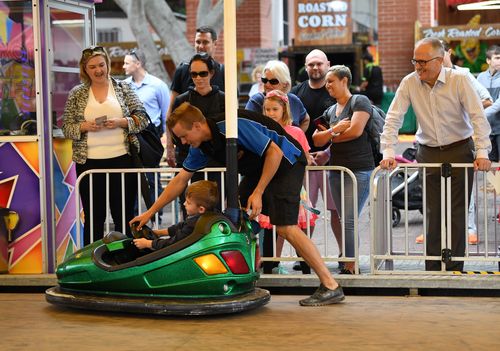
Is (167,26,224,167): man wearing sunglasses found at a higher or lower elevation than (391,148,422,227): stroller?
higher

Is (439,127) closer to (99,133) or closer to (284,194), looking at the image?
(284,194)

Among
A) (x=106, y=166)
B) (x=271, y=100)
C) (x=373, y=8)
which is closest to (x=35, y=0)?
(x=106, y=166)

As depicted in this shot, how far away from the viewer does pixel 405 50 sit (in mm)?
25766

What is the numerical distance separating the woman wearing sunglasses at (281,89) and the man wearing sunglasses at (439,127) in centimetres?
84

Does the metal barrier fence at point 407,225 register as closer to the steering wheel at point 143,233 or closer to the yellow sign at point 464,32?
A: the steering wheel at point 143,233

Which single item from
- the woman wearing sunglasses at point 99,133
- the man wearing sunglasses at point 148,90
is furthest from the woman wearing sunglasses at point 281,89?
the man wearing sunglasses at point 148,90

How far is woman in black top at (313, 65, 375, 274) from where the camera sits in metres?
8.47

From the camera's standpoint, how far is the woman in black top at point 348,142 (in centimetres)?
847

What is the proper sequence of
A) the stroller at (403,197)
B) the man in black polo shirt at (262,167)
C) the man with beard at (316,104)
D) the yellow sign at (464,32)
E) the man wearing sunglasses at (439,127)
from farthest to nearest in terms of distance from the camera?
the yellow sign at (464,32) → the stroller at (403,197) → the man with beard at (316,104) → the man wearing sunglasses at (439,127) → the man in black polo shirt at (262,167)

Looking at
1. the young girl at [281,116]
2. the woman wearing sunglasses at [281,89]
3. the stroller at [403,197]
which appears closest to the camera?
the young girl at [281,116]

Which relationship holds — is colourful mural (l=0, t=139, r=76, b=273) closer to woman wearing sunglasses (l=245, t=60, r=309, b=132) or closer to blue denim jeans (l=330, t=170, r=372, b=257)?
woman wearing sunglasses (l=245, t=60, r=309, b=132)

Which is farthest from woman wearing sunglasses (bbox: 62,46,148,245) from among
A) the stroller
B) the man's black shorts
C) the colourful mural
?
the stroller

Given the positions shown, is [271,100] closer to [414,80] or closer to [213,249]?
[414,80]

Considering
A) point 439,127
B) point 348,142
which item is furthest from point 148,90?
point 439,127
